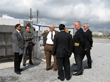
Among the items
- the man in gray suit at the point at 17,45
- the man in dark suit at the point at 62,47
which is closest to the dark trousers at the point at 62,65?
the man in dark suit at the point at 62,47

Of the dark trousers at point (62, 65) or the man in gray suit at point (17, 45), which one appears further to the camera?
the man in gray suit at point (17, 45)

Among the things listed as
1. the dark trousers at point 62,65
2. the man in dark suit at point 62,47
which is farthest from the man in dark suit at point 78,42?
the dark trousers at point 62,65

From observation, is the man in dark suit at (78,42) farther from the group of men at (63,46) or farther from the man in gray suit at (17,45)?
the man in gray suit at (17,45)

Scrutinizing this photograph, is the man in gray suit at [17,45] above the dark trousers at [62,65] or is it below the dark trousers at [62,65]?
above

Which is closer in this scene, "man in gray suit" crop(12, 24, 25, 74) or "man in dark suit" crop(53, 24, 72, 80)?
"man in dark suit" crop(53, 24, 72, 80)

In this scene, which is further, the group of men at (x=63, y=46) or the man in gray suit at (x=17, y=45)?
the man in gray suit at (x=17, y=45)

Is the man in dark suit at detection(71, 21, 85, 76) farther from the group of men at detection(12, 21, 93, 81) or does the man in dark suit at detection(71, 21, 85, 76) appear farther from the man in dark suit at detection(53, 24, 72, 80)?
the man in dark suit at detection(53, 24, 72, 80)

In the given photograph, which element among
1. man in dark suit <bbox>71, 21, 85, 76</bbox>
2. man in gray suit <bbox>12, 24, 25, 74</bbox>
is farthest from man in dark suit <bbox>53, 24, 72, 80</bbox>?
man in gray suit <bbox>12, 24, 25, 74</bbox>

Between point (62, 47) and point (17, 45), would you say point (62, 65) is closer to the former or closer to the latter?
point (62, 47)

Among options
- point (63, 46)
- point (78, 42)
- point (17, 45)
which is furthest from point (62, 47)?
point (17, 45)

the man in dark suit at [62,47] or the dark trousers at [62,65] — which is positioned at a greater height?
the man in dark suit at [62,47]

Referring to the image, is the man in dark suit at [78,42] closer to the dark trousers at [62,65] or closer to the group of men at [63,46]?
the group of men at [63,46]

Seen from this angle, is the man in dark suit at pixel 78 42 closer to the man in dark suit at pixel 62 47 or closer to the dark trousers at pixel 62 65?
the man in dark suit at pixel 62 47

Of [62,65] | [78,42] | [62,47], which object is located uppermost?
[78,42]
